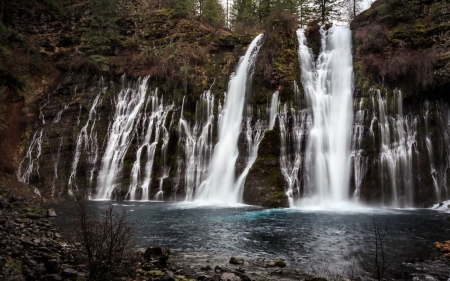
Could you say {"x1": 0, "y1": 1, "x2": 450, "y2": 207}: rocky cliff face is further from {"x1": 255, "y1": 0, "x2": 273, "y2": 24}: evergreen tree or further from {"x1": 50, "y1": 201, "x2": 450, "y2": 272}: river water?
{"x1": 255, "y1": 0, "x2": 273, "y2": 24}: evergreen tree

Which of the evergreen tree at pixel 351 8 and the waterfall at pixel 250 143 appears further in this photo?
the evergreen tree at pixel 351 8

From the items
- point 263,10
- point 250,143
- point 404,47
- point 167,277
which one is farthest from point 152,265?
point 263,10

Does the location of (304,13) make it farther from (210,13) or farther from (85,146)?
(85,146)

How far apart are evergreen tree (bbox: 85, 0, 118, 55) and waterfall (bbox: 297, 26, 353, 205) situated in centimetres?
1982

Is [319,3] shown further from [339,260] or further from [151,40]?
[339,260]

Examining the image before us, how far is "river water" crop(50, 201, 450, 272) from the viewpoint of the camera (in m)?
8.95

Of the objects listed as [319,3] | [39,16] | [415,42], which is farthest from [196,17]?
[415,42]

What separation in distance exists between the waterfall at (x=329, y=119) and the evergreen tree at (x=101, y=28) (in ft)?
65.0

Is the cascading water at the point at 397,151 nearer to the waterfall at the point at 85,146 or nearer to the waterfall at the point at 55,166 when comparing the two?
the waterfall at the point at 85,146

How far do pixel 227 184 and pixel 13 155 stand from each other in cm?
1822

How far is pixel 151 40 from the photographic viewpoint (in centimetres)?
3425

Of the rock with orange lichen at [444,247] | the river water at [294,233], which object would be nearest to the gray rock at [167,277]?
the river water at [294,233]

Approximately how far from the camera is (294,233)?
37.7ft

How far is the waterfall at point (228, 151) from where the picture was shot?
2091 cm
